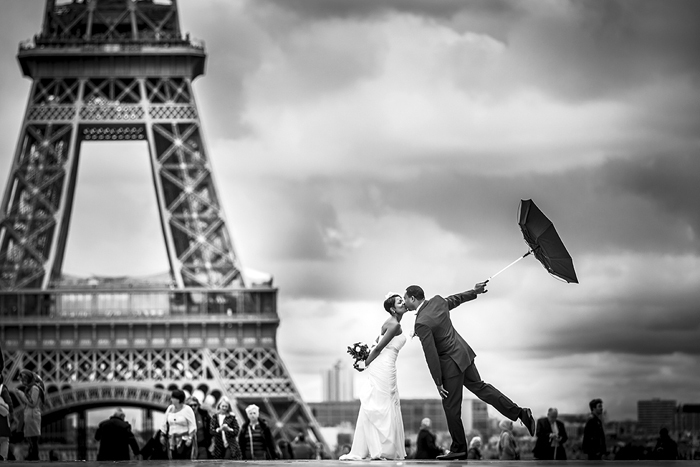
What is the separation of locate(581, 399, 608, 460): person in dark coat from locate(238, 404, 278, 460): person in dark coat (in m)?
4.00

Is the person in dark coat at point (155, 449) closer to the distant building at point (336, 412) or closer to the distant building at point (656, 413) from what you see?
the distant building at point (656, 413)

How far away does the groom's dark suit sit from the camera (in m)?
11.9

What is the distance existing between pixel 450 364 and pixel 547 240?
1.97 m

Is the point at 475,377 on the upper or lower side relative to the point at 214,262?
lower

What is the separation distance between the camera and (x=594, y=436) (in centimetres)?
1620

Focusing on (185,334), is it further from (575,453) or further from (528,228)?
(528,228)

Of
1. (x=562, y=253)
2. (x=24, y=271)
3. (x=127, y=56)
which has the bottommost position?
(x=562, y=253)

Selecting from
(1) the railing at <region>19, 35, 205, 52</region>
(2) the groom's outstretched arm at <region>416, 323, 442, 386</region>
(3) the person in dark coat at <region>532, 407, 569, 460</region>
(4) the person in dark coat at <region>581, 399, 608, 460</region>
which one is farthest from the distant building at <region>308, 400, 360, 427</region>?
(2) the groom's outstretched arm at <region>416, 323, 442, 386</region>

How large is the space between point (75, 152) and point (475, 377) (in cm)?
3459

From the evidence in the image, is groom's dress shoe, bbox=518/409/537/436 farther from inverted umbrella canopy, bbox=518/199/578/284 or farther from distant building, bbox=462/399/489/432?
distant building, bbox=462/399/489/432

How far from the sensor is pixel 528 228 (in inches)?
514

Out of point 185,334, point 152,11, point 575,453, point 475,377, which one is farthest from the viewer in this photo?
point 152,11

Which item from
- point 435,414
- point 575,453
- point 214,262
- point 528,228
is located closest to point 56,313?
point 214,262

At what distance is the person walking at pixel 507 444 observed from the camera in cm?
1670
